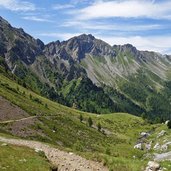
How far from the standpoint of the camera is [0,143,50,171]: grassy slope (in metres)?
29.2

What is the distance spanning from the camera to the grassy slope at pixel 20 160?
29.2 meters

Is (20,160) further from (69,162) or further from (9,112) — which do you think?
(9,112)

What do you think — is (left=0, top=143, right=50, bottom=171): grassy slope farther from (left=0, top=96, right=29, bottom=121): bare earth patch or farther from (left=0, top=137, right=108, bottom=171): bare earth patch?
(left=0, top=96, right=29, bottom=121): bare earth patch

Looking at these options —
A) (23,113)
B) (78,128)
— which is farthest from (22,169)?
(78,128)

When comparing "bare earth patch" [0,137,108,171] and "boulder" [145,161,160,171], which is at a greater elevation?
"boulder" [145,161,160,171]

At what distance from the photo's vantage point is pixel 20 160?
31.1m

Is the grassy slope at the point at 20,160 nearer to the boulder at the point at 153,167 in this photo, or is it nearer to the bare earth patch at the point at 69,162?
the bare earth patch at the point at 69,162

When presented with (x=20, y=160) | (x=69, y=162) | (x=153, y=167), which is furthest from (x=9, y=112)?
(x=153, y=167)

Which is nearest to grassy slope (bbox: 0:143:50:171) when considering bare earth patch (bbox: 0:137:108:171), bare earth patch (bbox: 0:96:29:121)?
bare earth patch (bbox: 0:137:108:171)

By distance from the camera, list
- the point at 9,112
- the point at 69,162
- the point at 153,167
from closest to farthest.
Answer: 1. the point at 153,167
2. the point at 69,162
3. the point at 9,112

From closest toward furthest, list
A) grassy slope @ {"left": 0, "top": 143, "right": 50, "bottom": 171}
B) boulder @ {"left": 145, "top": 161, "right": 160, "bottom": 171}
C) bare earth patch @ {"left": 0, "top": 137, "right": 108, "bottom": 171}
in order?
grassy slope @ {"left": 0, "top": 143, "right": 50, "bottom": 171}
bare earth patch @ {"left": 0, "top": 137, "right": 108, "bottom": 171}
boulder @ {"left": 145, "top": 161, "right": 160, "bottom": 171}

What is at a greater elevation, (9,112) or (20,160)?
Answer: (20,160)

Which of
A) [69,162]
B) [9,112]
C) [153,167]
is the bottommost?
→ [9,112]

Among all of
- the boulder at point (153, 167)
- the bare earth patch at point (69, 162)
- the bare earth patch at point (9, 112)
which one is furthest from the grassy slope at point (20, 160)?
the bare earth patch at point (9, 112)
